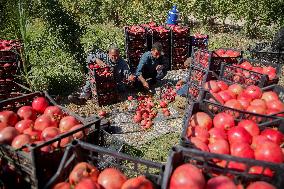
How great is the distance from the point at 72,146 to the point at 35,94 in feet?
4.38

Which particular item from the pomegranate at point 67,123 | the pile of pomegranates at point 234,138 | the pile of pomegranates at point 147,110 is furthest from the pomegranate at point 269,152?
the pile of pomegranates at point 147,110

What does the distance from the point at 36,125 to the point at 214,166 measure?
169cm

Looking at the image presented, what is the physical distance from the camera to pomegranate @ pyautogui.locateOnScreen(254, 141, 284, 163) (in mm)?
2371

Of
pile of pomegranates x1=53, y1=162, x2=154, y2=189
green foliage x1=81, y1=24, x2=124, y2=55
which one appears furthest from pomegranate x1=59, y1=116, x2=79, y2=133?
green foliage x1=81, y1=24, x2=124, y2=55

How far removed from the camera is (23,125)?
9.62ft

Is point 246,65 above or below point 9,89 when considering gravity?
above

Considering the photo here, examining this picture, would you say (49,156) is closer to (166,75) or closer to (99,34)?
(166,75)

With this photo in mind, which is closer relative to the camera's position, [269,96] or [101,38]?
[269,96]

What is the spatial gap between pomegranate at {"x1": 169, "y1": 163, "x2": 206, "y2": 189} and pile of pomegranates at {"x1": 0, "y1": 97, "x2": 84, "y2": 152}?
1055 mm

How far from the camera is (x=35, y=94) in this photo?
135 inches

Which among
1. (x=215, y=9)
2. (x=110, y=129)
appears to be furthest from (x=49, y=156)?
(x=215, y=9)

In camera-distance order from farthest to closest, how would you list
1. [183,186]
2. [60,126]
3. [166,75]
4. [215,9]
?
1. [215,9]
2. [166,75]
3. [60,126]
4. [183,186]

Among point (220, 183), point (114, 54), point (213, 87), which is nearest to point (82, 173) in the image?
point (220, 183)

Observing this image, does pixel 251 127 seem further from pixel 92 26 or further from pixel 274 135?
pixel 92 26
